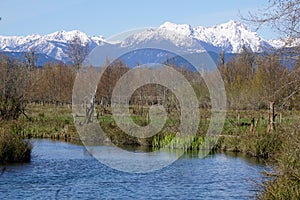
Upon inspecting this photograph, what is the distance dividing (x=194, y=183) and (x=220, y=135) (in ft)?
32.5

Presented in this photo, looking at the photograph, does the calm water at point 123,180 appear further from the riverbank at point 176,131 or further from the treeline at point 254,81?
the treeline at point 254,81

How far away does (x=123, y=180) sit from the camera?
16594 mm

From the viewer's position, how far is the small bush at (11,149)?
60.0ft

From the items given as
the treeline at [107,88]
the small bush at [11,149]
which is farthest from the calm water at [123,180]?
the treeline at [107,88]

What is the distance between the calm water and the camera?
14.3 meters

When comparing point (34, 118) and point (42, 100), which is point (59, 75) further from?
point (34, 118)

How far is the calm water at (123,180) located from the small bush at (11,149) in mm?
457

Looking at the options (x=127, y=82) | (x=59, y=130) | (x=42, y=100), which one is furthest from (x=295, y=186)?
(x=42, y=100)

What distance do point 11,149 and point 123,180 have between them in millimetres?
4467

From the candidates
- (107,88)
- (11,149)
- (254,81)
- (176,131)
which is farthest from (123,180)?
(107,88)

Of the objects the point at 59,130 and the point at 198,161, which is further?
the point at 59,130

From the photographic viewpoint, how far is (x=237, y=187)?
15.5m

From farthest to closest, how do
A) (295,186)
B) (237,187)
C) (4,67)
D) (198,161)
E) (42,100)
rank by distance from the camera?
(42,100), (4,67), (198,161), (237,187), (295,186)

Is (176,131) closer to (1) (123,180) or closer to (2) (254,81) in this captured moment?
(1) (123,180)
